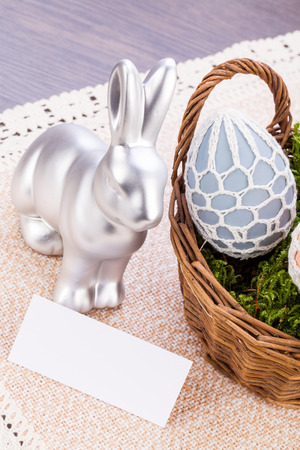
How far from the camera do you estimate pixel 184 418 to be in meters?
0.80

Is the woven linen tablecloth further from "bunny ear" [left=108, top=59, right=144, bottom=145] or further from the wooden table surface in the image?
"bunny ear" [left=108, top=59, right=144, bottom=145]

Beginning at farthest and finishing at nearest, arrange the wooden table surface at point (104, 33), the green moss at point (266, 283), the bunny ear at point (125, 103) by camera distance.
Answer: the wooden table surface at point (104, 33), the green moss at point (266, 283), the bunny ear at point (125, 103)

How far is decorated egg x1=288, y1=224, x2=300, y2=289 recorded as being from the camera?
0.71m

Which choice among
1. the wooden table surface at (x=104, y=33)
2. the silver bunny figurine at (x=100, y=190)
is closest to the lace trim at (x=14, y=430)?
the silver bunny figurine at (x=100, y=190)

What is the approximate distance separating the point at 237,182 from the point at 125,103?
6.7 inches

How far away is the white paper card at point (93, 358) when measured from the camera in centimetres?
79

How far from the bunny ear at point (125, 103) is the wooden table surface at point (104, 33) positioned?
0.50 metres

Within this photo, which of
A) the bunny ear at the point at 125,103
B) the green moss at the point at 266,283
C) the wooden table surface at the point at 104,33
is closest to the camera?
the bunny ear at the point at 125,103

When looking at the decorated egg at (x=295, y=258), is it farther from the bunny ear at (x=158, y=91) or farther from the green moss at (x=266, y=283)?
the bunny ear at (x=158, y=91)

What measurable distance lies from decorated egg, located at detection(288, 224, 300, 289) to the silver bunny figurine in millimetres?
155

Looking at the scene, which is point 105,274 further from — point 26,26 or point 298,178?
point 26,26

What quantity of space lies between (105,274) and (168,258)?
14 cm

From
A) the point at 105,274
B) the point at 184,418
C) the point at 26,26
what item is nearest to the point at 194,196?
the point at 105,274

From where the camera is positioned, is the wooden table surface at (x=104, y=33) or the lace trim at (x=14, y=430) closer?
the lace trim at (x=14, y=430)
